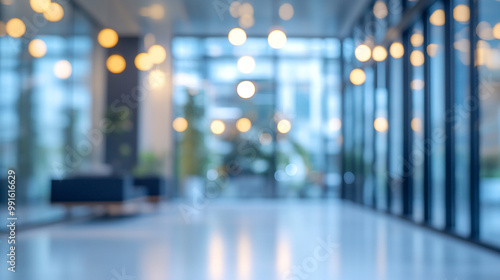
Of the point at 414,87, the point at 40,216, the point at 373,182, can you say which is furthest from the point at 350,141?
the point at 40,216

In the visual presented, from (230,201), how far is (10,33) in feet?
20.7

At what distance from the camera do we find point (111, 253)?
13.8 feet

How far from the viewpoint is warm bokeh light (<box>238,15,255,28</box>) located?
9.70 metres

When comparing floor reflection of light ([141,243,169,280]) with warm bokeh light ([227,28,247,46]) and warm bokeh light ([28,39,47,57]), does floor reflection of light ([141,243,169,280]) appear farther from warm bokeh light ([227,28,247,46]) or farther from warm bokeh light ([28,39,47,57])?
warm bokeh light ([28,39,47,57])

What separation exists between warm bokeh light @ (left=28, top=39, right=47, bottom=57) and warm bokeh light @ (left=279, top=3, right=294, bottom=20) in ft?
13.1

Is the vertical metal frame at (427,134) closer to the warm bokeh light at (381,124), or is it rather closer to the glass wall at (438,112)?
the glass wall at (438,112)

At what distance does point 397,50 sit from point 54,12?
4.72 meters

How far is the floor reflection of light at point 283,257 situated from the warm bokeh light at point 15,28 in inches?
144

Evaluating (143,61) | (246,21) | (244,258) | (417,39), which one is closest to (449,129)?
(417,39)

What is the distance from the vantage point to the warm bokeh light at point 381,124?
8016mm

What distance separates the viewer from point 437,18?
5.98 metres

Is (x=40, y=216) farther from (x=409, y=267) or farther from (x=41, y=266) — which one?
(x=409, y=267)

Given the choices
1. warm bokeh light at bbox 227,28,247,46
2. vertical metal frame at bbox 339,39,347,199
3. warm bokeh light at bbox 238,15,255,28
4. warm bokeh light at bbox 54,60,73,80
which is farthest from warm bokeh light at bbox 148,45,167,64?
vertical metal frame at bbox 339,39,347,199

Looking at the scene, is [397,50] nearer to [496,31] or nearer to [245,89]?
[245,89]
